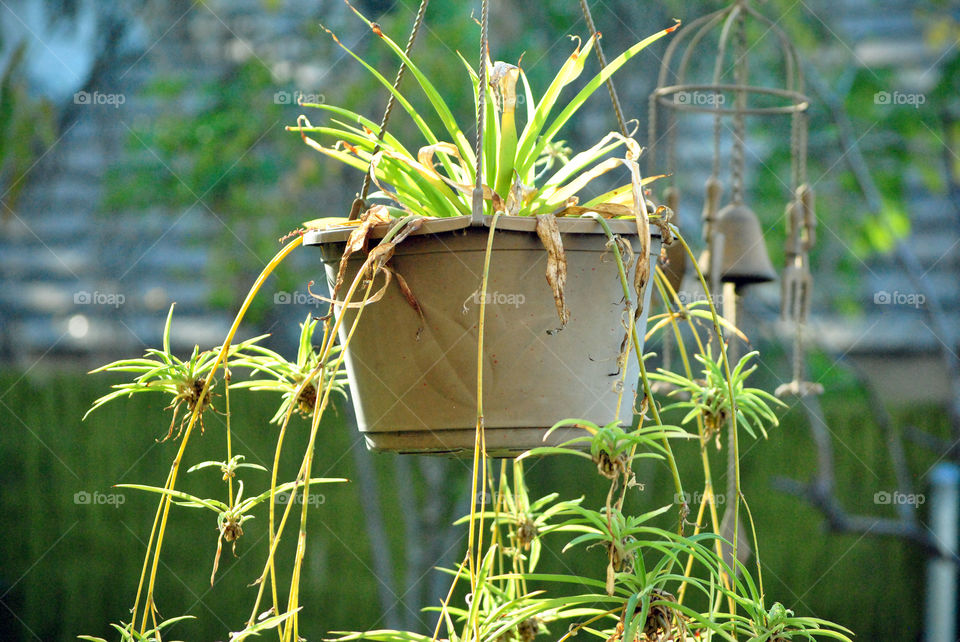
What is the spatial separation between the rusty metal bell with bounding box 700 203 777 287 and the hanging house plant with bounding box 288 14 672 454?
68 cm

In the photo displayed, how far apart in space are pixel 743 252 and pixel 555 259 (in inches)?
33.4

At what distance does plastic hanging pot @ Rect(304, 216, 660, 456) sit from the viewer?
2.81 ft

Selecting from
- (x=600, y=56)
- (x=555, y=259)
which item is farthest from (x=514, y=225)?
(x=600, y=56)

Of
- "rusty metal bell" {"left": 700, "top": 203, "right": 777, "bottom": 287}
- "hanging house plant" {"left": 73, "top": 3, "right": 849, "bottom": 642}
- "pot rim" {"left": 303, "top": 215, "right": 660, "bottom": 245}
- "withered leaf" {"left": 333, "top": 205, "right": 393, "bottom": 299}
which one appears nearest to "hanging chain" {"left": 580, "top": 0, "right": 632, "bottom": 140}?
"hanging house plant" {"left": 73, "top": 3, "right": 849, "bottom": 642}

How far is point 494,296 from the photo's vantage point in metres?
0.86

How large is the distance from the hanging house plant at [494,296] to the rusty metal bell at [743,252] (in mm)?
685

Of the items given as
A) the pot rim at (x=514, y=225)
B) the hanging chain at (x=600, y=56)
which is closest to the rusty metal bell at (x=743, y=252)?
the hanging chain at (x=600, y=56)

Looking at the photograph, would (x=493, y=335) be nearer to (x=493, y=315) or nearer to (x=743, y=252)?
(x=493, y=315)

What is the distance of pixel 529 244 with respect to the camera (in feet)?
2.80

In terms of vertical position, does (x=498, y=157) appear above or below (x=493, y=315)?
above

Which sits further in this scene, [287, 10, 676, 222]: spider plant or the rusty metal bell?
the rusty metal bell

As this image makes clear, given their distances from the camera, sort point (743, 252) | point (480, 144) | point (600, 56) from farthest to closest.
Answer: point (743, 252) → point (600, 56) → point (480, 144)

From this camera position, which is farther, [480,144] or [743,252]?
[743,252]

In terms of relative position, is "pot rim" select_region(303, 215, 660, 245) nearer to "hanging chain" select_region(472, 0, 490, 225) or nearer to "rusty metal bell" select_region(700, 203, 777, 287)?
"hanging chain" select_region(472, 0, 490, 225)
